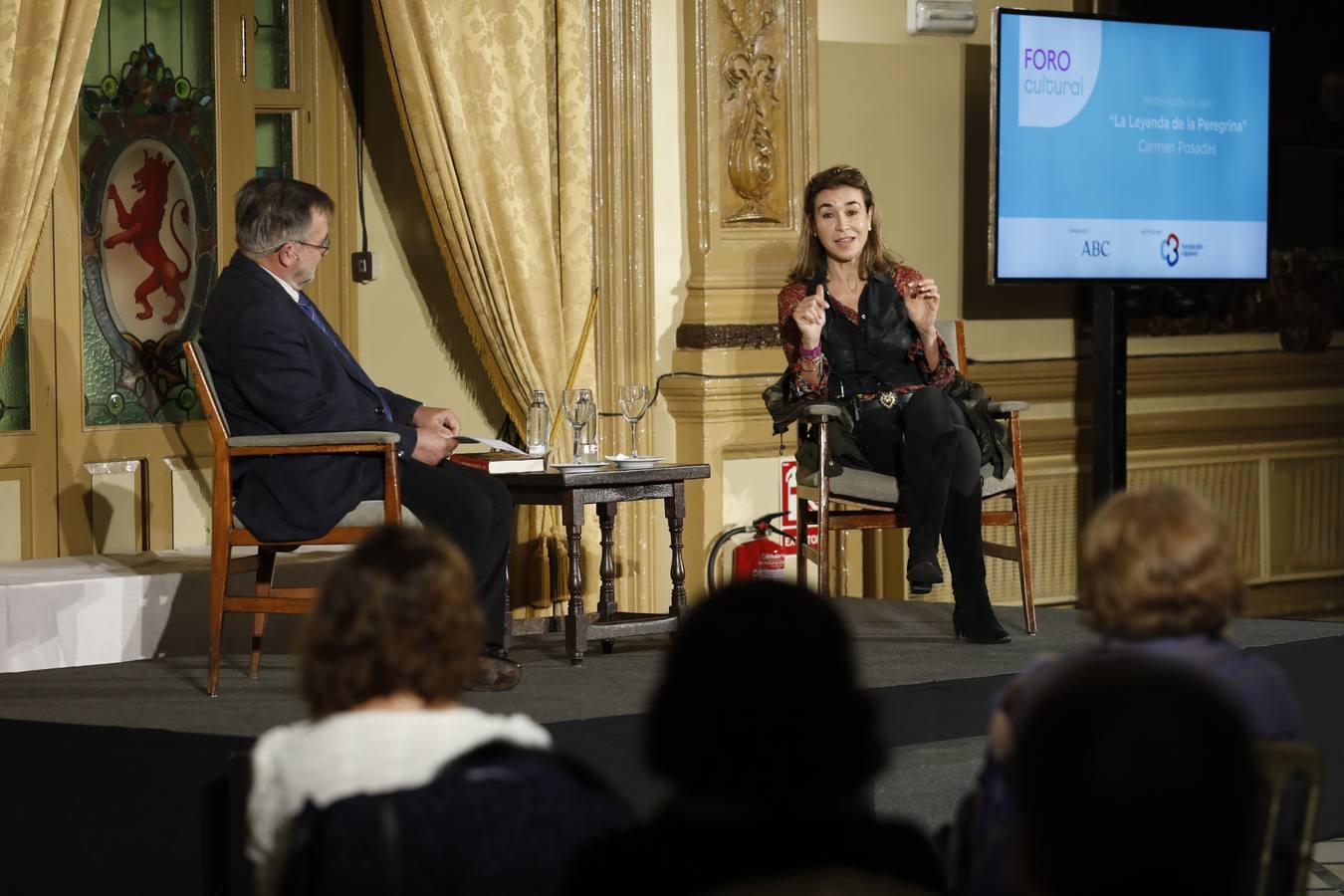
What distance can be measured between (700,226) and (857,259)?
80 centimetres

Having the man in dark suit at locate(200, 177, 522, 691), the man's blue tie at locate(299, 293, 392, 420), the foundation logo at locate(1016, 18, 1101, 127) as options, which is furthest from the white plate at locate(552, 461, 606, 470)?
the foundation logo at locate(1016, 18, 1101, 127)

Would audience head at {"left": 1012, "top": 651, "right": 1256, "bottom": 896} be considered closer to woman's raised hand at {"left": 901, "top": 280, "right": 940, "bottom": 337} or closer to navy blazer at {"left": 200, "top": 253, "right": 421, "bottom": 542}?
navy blazer at {"left": 200, "top": 253, "right": 421, "bottom": 542}

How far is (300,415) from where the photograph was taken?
12.5ft

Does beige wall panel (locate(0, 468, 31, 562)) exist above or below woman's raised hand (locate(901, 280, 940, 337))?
below

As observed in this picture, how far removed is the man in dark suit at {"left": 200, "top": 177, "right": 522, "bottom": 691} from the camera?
12.3 feet

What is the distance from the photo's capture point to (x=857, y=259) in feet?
15.1

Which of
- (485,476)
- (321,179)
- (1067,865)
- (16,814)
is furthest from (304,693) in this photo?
(321,179)

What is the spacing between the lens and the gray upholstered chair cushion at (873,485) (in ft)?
14.2

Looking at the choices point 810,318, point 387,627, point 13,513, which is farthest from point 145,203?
point 387,627

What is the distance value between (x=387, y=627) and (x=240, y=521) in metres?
2.31

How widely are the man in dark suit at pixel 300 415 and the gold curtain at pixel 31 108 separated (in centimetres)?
59

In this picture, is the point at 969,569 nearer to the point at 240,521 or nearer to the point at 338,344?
the point at 338,344

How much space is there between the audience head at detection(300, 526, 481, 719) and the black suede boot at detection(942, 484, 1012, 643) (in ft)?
9.21

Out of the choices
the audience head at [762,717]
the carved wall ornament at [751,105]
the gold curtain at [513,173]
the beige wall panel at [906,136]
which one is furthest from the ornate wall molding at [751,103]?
the audience head at [762,717]
